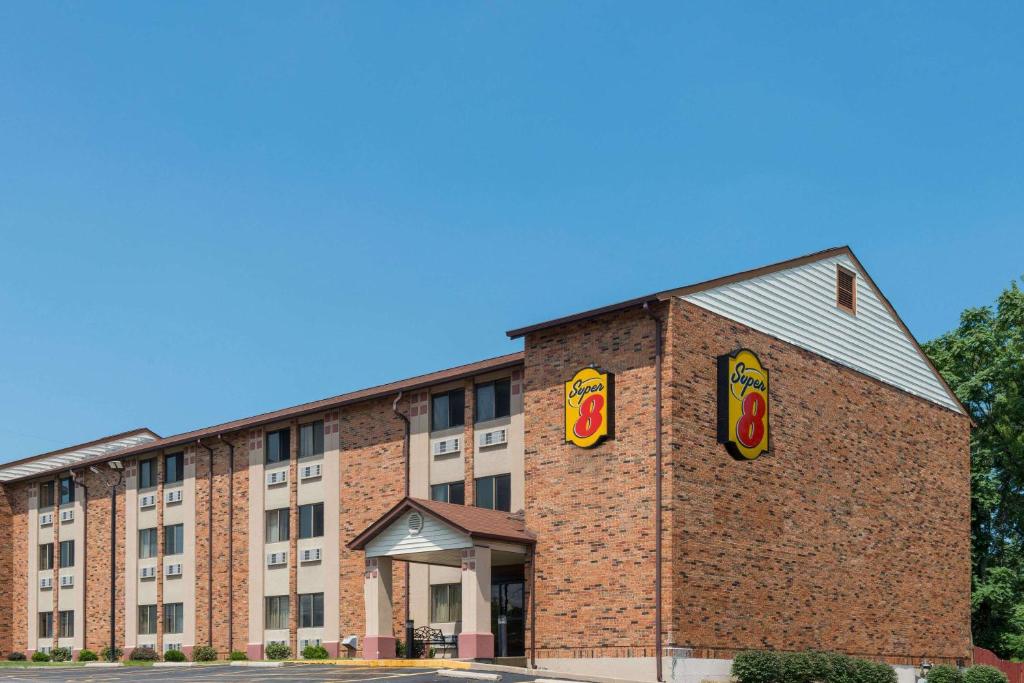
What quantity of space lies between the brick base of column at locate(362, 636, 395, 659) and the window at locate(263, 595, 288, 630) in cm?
933

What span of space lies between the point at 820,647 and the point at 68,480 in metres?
34.2

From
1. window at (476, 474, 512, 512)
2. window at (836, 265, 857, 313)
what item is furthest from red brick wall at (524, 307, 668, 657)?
window at (836, 265, 857, 313)

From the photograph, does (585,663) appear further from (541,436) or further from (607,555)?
(541,436)

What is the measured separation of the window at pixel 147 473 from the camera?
1978 inches

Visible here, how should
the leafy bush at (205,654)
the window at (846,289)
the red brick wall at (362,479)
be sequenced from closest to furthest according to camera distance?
the window at (846,289) < the red brick wall at (362,479) < the leafy bush at (205,654)

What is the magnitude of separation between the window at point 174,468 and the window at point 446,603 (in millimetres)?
15092

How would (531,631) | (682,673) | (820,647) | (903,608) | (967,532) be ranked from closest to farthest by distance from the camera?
(682,673) → (531,631) → (820,647) → (903,608) → (967,532)

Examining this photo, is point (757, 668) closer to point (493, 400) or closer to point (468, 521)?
point (468, 521)

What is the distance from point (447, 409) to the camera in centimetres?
3897

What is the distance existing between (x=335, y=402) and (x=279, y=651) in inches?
336

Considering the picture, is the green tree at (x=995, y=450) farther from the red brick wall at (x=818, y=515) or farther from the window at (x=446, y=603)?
the window at (x=446, y=603)

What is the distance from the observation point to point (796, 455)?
35906mm

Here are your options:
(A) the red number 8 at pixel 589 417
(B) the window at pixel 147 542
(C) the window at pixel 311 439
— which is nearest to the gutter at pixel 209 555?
(B) the window at pixel 147 542

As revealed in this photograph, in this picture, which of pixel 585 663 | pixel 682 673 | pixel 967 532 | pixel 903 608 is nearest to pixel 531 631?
pixel 585 663
